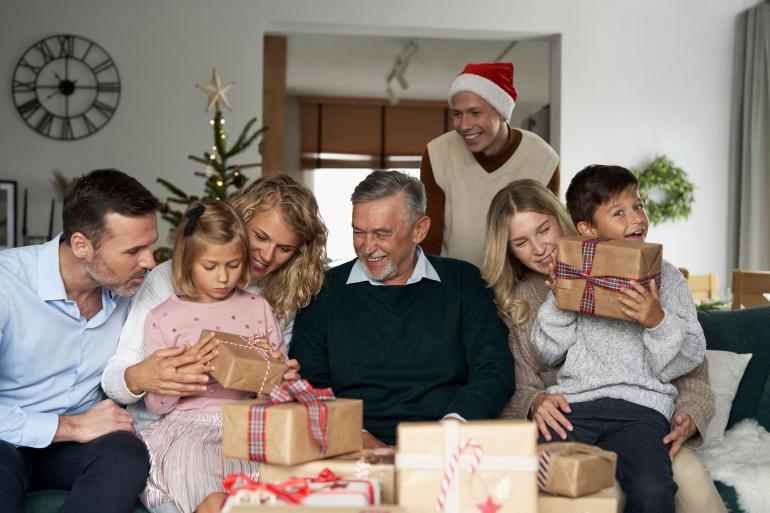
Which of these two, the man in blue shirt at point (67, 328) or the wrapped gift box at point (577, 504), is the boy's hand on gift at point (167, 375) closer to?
the man in blue shirt at point (67, 328)

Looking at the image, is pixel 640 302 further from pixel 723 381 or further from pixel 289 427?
pixel 289 427

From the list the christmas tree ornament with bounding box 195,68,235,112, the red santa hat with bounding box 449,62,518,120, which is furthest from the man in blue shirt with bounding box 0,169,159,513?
the christmas tree ornament with bounding box 195,68,235,112

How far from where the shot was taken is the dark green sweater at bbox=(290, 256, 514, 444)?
2.38m

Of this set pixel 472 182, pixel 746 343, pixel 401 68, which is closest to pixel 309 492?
pixel 746 343

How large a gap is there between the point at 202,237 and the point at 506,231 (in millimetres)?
927

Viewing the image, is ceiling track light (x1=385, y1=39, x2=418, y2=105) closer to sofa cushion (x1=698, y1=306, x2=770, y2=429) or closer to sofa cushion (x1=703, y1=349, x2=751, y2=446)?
sofa cushion (x1=698, y1=306, x2=770, y2=429)

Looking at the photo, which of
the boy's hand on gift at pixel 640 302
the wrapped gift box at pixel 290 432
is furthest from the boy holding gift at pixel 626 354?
the wrapped gift box at pixel 290 432

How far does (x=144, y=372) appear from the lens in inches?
80.4

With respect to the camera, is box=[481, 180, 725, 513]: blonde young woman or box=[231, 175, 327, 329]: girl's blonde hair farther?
box=[231, 175, 327, 329]: girl's blonde hair

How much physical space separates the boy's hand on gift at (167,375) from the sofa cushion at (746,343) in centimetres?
178

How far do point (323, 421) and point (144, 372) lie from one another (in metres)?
0.69

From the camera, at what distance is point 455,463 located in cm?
143

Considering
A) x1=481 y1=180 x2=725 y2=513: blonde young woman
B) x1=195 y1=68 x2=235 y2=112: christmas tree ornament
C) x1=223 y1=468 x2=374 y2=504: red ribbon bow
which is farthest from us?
x1=195 y1=68 x2=235 y2=112: christmas tree ornament

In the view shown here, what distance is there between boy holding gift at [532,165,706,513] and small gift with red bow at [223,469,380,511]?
868 millimetres
